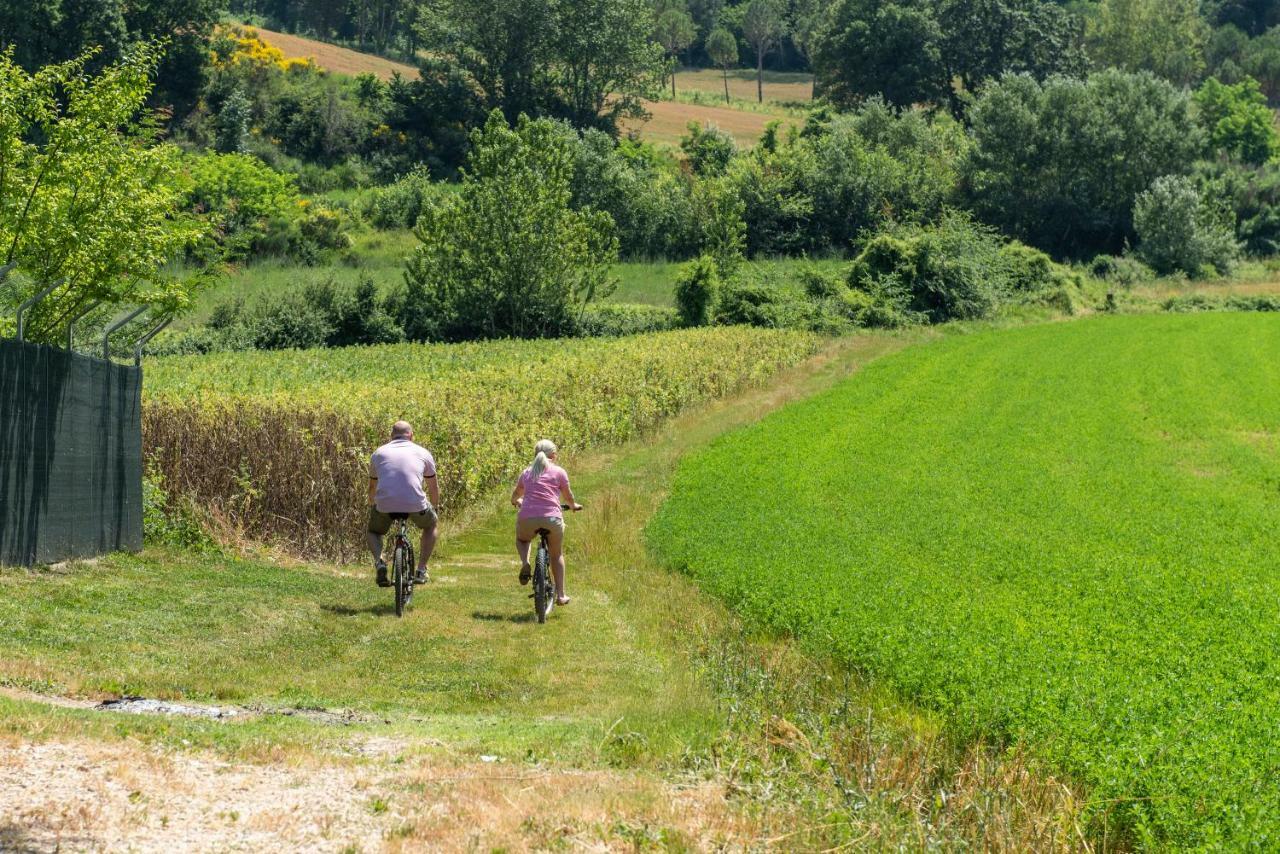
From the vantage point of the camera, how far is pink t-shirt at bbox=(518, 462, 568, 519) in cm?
1578

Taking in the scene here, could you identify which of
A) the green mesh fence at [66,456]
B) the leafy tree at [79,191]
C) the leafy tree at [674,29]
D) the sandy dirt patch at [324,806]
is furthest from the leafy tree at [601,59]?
the sandy dirt patch at [324,806]

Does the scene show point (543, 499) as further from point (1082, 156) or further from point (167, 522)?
point (1082, 156)

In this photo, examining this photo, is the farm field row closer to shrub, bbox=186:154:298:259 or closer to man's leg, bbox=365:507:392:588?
shrub, bbox=186:154:298:259

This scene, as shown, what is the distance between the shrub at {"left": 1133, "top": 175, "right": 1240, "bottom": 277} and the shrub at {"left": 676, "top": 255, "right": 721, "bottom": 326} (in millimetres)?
30429

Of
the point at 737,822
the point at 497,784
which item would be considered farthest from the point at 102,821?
the point at 737,822

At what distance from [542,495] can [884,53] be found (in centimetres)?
10056

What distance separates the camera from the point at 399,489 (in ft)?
52.6

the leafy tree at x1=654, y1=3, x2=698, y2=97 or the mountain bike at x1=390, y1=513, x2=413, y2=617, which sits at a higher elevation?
the leafy tree at x1=654, y1=3, x2=698, y2=97

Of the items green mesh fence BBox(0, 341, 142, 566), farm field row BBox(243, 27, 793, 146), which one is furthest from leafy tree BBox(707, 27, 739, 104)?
green mesh fence BBox(0, 341, 142, 566)

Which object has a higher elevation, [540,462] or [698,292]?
[698,292]

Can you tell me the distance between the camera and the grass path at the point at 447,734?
831 cm

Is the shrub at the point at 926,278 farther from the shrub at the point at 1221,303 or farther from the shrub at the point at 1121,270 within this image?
the shrub at the point at 1121,270

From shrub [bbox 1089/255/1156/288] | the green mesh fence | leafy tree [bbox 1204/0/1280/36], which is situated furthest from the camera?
leafy tree [bbox 1204/0/1280/36]

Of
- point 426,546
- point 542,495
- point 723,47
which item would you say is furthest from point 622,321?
point 723,47
